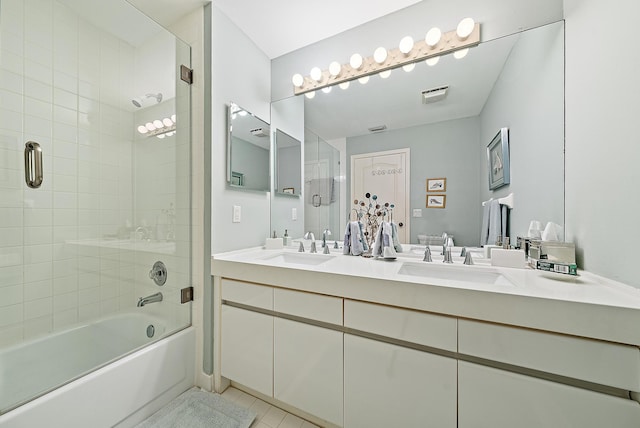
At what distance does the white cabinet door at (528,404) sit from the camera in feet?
2.31

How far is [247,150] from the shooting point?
5.79ft

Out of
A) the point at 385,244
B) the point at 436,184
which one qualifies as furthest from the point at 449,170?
the point at 385,244

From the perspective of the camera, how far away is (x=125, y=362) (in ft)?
3.83

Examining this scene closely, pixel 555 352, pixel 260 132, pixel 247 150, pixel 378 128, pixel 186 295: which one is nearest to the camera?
pixel 555 352

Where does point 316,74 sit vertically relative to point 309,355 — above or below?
above

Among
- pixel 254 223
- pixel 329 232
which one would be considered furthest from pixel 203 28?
pixel 329 232

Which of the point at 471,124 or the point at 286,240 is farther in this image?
the point at 286,240

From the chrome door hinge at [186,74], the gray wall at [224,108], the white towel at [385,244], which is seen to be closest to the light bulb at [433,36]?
the white towel at [385,244]

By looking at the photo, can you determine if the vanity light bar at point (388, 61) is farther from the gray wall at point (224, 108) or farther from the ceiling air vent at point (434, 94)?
the gray wall at point (224, 108)

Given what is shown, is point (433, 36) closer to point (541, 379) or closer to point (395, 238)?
point (395, 238)

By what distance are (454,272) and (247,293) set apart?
1104 millimetres

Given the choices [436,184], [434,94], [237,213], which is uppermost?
[434,94]

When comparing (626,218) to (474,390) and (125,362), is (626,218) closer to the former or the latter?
(474,390)

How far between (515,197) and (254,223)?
1671 millimetres
